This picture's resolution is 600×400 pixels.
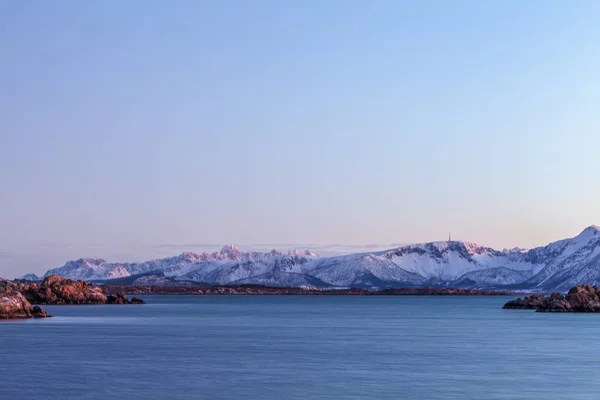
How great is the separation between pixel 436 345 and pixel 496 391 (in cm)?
3202

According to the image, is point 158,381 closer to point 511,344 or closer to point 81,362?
point 81,362

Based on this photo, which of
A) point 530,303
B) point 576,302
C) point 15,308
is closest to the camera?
point 15,308

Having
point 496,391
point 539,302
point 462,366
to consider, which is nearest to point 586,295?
Answer: point 539,302

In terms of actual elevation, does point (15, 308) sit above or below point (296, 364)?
above

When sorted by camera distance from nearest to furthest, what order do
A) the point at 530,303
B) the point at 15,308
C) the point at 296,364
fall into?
the point at 296,364 → the point at 15,308 → the point at 530,303

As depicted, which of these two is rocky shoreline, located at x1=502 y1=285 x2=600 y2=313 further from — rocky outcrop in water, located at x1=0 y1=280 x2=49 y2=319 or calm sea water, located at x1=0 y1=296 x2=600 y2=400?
rocky outcrop in water, located at x1=0 y1=280 x2=49 y2=319

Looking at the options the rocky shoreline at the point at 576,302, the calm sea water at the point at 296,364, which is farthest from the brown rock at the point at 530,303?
the calm sea water at the point at 296,364

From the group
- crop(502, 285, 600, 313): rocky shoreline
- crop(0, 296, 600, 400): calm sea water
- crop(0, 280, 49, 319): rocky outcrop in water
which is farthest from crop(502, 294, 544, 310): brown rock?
crop(0, 280, 49, 319): rocky outcrop in water

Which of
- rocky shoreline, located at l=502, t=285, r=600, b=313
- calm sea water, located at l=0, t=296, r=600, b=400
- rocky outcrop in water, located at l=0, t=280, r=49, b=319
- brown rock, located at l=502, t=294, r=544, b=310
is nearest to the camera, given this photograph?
calm sea water, located at l=0, t=296, r=600, b=400

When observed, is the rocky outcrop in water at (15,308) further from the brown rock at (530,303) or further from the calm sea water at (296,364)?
the brown rock at (530,303)

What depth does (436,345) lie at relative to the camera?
79062 mm

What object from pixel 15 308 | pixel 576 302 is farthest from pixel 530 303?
pixel 15 308

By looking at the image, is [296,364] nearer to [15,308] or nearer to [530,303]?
[15,308]

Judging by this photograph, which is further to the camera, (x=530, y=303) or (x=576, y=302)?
(x=530, y=303)
